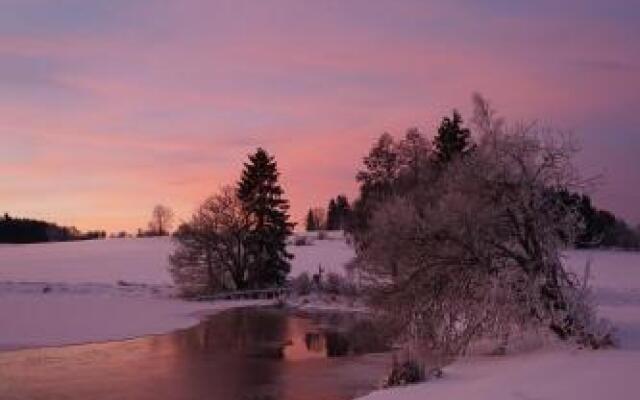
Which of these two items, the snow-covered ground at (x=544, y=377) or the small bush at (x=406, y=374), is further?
the small bush at (x=406, y=374)

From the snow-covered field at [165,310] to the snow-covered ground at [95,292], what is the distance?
56 mm

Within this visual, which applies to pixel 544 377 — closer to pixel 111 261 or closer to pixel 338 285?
pixel 338 285

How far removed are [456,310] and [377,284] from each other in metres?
4.51

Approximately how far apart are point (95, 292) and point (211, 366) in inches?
1447

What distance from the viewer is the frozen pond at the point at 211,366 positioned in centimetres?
2444

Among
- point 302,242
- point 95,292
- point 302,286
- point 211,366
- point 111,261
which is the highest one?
point 302,242

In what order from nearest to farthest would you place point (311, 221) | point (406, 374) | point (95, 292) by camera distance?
point (406, 374), point (95, 292), point (311, 221)

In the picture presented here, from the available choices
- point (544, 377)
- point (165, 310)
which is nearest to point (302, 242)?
point (165, 310)

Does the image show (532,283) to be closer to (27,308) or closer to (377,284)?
(377,284)

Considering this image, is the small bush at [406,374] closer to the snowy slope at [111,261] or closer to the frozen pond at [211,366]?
the frozen pond at [211,366]

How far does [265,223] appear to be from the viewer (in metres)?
65.8

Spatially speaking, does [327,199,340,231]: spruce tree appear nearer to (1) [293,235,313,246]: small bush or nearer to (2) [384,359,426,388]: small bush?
(1) [293,235,313,246]: small bush

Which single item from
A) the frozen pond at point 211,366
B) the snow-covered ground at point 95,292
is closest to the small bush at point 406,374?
the frozen pond at point 211,366

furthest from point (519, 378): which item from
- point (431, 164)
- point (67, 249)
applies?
point (67, 249)
